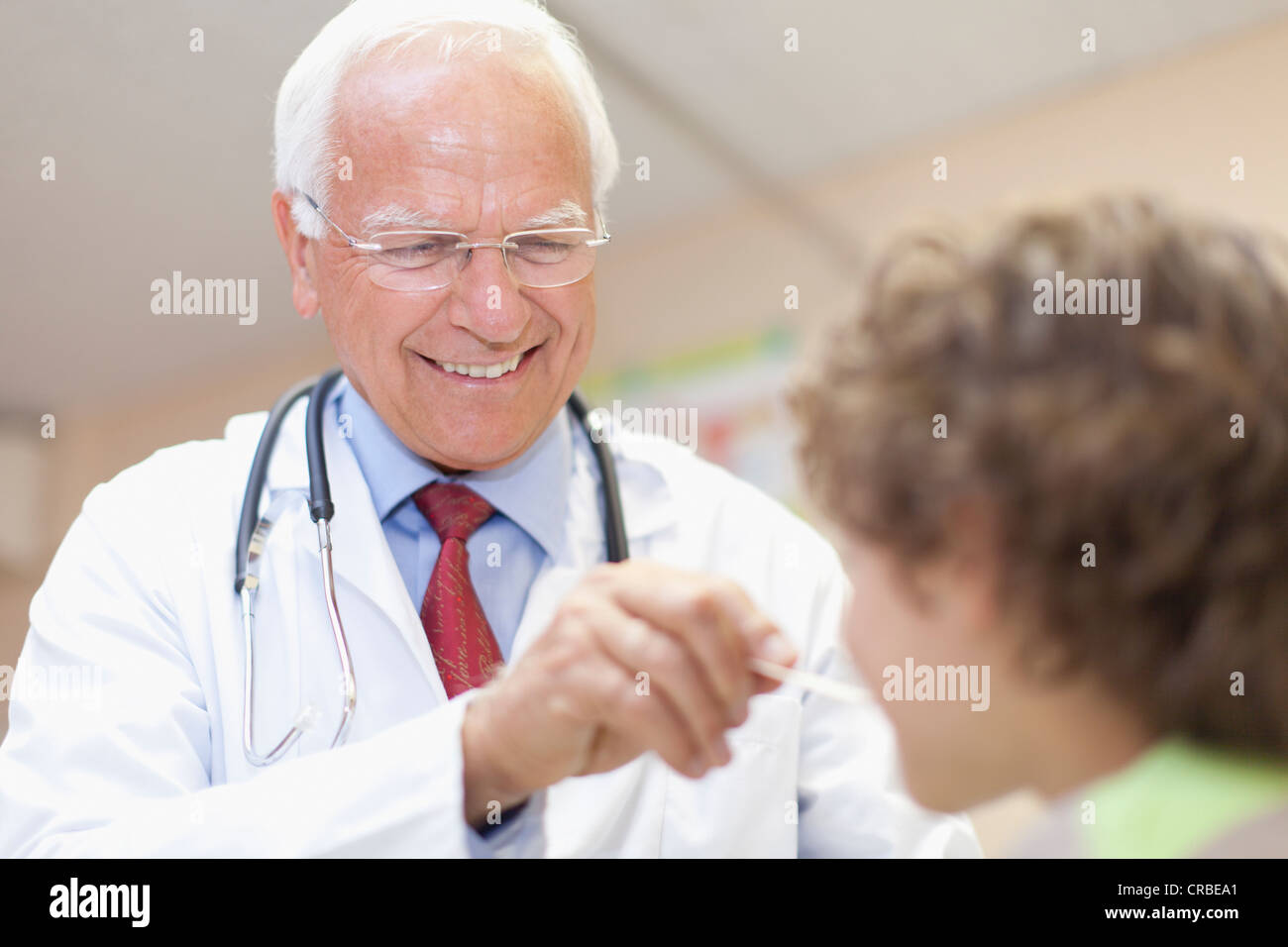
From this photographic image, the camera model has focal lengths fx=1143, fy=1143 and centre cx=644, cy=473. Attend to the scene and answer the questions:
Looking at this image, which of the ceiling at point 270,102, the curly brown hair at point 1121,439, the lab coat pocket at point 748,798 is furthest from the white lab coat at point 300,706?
the ceiling at point 270,102

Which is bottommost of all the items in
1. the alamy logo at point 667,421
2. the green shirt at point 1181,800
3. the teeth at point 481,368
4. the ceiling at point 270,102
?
the green shirt at point 1181,800

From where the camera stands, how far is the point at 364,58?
1168 mm

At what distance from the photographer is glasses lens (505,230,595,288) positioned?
1146mm

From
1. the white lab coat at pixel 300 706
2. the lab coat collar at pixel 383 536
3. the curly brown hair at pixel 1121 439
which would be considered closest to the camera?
the curly brown hair at pixel 1121 439

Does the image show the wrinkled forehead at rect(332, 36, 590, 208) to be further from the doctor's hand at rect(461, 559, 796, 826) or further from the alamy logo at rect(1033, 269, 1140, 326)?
the alamy logo at rect(1033, 269, 1140, 326)

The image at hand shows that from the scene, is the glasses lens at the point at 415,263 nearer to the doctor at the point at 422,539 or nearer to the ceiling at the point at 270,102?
the doctor at the point at 422,539

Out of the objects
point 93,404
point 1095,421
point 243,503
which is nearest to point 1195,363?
point 1095,421

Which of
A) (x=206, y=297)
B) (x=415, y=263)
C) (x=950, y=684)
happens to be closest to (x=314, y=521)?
(x=415, y=263)

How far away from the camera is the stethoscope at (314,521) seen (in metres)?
1.00

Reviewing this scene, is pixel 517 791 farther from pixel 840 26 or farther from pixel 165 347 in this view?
pixel 165 347

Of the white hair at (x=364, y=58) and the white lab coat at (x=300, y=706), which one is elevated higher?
the white hair at (x=364, y=58)

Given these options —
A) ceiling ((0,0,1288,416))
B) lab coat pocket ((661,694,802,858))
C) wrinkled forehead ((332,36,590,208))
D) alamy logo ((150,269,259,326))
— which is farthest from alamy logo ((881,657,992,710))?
alamy logo ((150,269,259,326))

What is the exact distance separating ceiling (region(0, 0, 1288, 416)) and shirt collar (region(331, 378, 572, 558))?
719 mm
